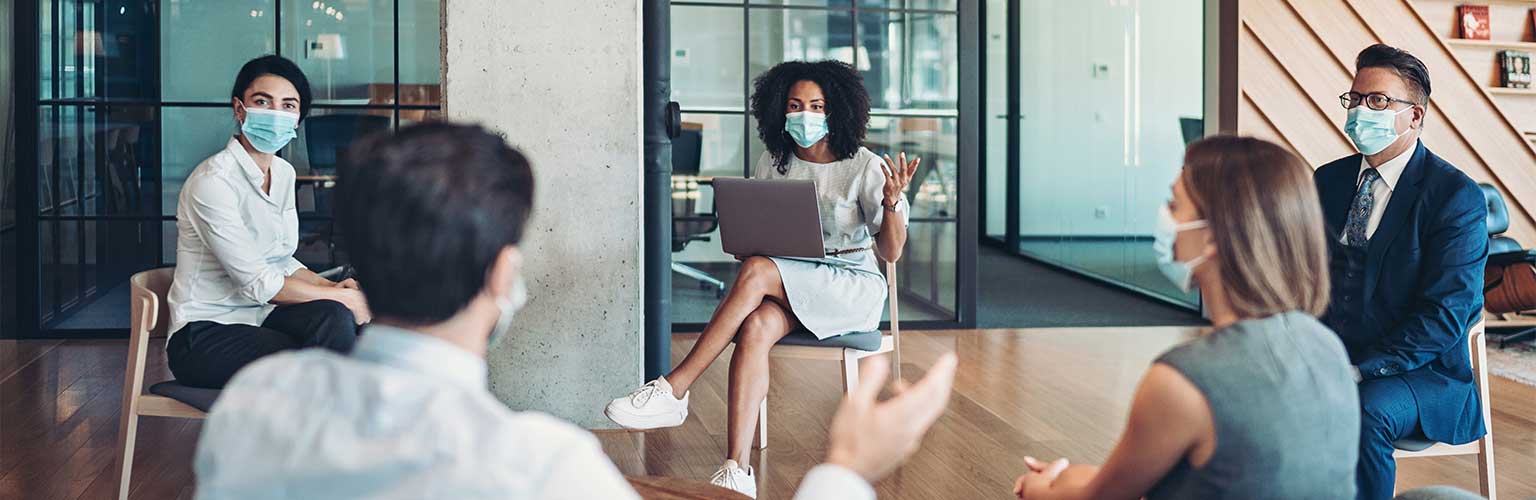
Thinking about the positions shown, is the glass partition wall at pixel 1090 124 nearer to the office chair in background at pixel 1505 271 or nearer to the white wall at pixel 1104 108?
the white wall at pixel 1104 108

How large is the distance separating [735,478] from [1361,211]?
163 cm

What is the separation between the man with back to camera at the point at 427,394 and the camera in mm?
1143

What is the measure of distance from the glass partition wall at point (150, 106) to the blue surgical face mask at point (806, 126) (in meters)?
2.44

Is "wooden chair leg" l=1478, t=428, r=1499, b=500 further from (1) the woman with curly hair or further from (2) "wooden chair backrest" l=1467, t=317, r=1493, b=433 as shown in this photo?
(1) the woman with curly hair

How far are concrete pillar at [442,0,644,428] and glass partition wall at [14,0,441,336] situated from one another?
7.10ft

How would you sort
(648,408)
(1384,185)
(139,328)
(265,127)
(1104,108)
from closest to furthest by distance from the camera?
1. (139,328)
2. (1384,185)
3. (265,127)
4. (648,408)
5. (1104,108)

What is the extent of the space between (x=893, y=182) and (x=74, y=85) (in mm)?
3926

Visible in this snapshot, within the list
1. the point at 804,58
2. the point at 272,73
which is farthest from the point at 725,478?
the point at 804,58

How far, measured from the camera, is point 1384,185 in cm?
323

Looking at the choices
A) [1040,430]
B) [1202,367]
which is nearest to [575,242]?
[1040,430]

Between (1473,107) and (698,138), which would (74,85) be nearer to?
(698,138)

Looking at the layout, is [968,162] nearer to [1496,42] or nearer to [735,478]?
[1496,42]

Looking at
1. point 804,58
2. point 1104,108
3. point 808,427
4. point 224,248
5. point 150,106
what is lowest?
point 808,427

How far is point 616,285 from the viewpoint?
4293 millimetres
